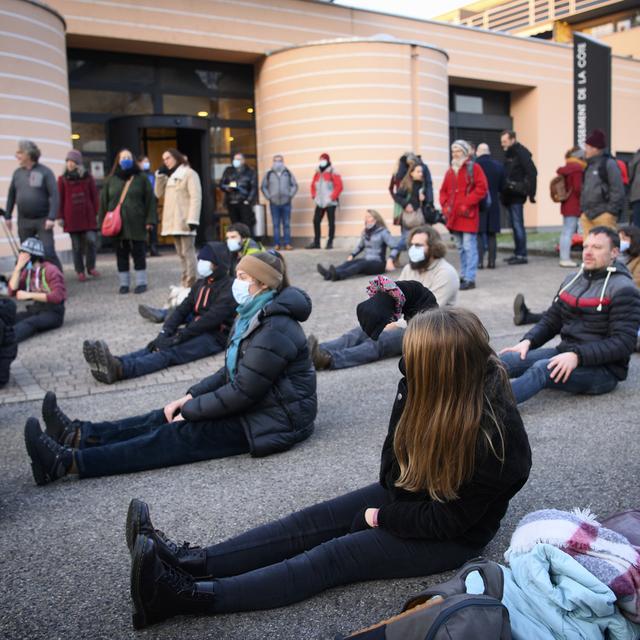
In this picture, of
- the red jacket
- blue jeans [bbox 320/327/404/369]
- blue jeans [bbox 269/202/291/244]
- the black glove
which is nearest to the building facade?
blue jeans [bbox 269/202/291/244]

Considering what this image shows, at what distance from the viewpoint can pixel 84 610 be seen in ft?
9.37

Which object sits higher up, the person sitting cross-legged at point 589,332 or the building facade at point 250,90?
the building facade at point 250,90

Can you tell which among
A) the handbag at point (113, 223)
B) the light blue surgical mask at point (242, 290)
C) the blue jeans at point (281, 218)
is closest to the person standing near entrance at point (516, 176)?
the blue jeans at point (281, 218)

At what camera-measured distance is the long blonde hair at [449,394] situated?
8.21 feet

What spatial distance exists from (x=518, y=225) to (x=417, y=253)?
6603 millimetres

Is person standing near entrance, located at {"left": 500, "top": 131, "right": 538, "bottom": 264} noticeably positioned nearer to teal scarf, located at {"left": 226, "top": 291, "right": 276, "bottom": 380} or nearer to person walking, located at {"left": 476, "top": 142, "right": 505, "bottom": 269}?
person walking, located at {"left": 476, "top": 142, "right": 505, "bottom": 269}

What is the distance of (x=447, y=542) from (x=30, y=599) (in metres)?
1.65

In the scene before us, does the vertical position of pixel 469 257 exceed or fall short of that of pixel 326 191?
it falls short

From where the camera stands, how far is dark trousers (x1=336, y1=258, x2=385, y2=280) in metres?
11.8

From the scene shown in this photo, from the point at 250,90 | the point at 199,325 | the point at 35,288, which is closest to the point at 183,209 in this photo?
the point at 35,288

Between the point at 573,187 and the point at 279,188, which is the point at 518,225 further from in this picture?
the point at 279,188

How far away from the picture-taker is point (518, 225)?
42.7 ft

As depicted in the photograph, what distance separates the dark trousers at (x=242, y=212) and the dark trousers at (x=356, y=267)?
488cm

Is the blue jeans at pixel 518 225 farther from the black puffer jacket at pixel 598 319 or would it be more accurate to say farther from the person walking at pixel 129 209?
the black puffer jacket at pixel 598 319
